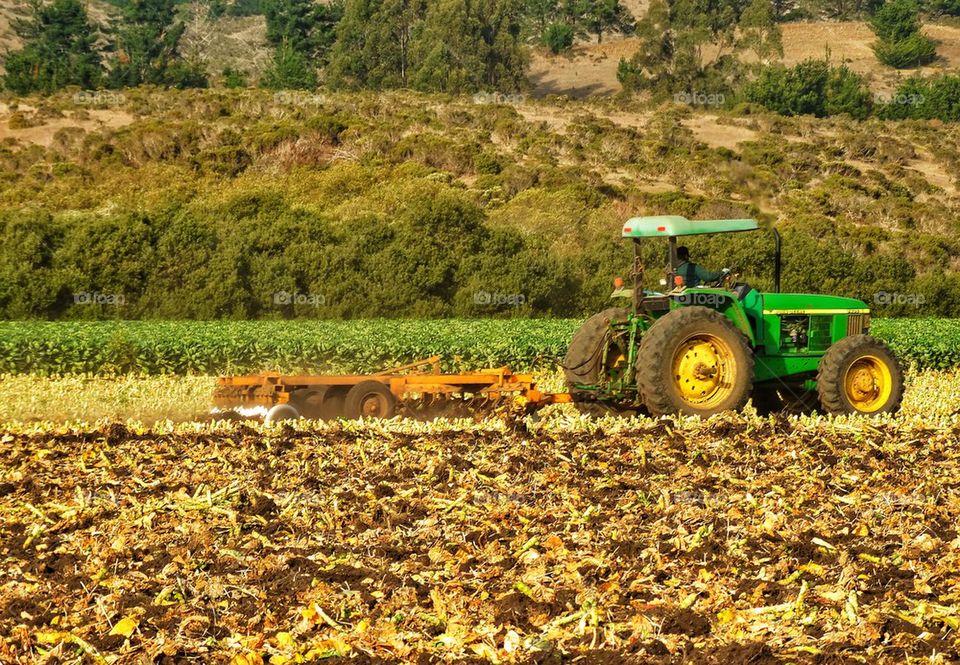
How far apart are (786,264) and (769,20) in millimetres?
53918

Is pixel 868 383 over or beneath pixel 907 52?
beneath

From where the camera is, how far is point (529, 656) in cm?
541

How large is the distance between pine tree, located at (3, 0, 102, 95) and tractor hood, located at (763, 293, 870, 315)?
179 ft

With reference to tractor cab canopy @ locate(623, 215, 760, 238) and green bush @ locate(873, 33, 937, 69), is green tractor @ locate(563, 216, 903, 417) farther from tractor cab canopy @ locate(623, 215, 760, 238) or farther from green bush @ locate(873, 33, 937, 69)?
green bush @ locate(873, 33, 937, 69)

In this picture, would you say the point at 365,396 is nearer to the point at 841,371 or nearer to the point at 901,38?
the point at 841,371

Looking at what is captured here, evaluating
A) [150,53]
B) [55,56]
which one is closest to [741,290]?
[55,56]

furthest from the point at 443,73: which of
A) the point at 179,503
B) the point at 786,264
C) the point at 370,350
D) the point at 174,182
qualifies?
the point at 179,503

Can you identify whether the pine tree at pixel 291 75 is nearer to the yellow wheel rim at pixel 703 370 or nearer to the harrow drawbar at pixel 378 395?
the harrow drawbar at pixel 378 395

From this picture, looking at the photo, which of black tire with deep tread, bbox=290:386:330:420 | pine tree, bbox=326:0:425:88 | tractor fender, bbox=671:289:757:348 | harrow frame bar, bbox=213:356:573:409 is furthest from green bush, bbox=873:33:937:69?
black tire with deep tread, bbox=290:386:330:420

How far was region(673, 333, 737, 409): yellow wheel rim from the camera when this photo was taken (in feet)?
37.7

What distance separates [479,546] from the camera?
7.09m

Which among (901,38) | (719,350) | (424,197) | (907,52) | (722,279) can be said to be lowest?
(719,350)

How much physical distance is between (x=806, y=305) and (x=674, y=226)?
2.38 m

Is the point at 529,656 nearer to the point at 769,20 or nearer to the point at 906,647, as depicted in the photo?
the point at 906,647
